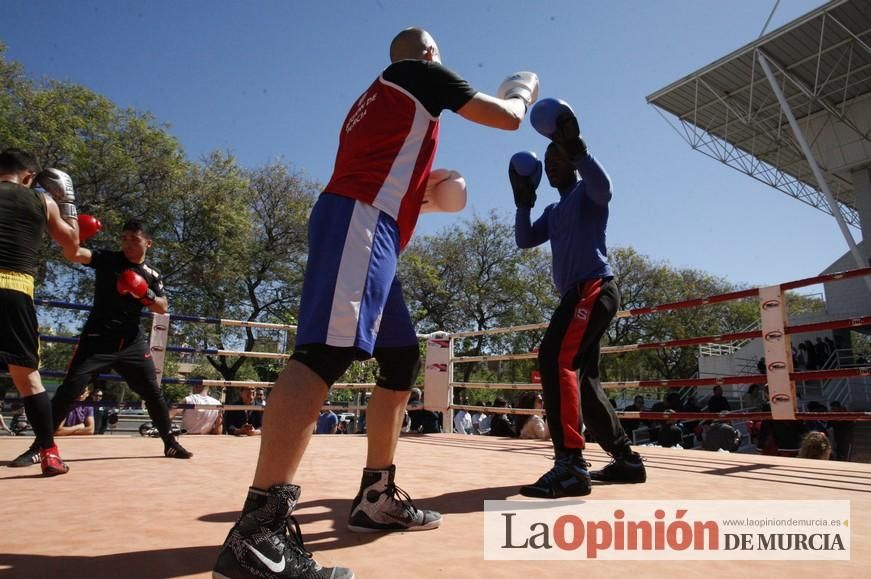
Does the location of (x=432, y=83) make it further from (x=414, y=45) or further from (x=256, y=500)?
(x=256, y=500)

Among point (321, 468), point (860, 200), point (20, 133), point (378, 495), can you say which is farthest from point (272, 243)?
point (860, 200)

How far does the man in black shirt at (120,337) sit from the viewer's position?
11.2 feet

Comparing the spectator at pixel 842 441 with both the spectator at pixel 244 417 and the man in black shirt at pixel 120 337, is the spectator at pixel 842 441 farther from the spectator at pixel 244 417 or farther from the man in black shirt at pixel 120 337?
the spectator at pixel 244 417

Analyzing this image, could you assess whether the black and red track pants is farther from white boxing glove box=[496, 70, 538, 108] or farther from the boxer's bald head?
the boxer's bald head

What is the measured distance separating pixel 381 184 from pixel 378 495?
3.24ft

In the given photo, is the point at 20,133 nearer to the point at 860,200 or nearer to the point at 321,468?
the point at 321,468

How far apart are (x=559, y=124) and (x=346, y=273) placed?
1.35m

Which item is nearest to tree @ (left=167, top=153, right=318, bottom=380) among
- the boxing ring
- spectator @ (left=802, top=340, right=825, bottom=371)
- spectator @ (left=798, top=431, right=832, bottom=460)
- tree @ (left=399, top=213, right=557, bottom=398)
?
tree @ (left=399, top=213, right=557, bottom=398)

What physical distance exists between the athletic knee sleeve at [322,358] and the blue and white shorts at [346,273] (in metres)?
0.02

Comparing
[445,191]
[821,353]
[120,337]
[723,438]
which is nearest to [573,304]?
[445,191]

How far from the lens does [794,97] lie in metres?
22.1

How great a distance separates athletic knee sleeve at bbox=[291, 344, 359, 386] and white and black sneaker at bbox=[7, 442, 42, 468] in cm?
254

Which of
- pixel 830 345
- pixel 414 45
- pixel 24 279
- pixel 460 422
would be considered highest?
pixel 830 345

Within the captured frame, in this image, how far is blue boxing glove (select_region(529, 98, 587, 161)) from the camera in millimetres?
2328
